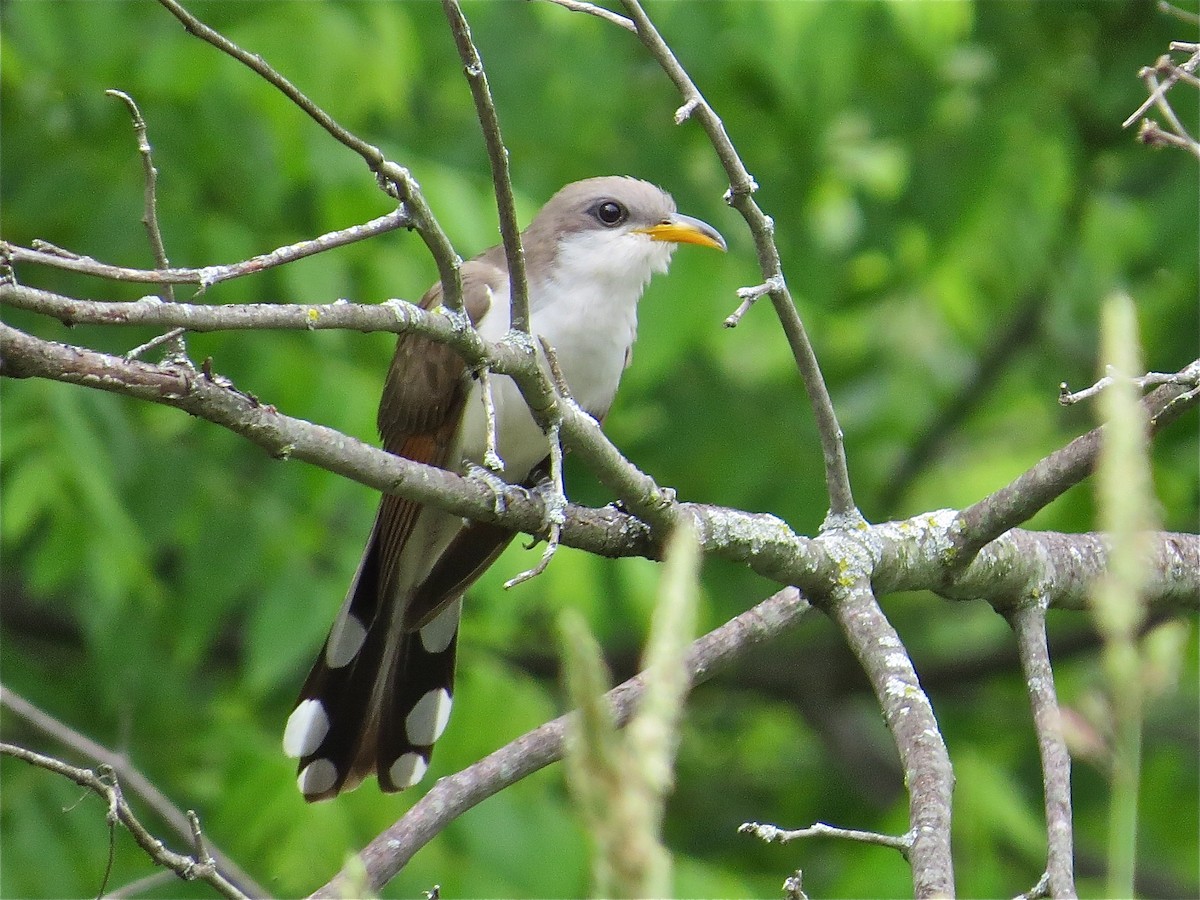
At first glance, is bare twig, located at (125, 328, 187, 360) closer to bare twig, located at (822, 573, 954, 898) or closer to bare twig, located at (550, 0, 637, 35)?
bare twig, located at (550, 0, 637, 35)

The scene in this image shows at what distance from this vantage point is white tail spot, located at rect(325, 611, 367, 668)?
391 cm

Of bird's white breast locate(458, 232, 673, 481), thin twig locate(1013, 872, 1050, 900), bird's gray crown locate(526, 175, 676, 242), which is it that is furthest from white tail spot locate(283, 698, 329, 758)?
thin twig locate(1013, 872, 1050, 900)

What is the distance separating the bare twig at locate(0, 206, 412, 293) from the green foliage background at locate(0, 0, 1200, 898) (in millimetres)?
2145

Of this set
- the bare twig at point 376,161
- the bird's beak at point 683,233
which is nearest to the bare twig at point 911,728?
the bare twig at point 376,161

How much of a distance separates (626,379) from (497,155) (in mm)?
3150

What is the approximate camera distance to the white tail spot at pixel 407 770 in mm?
3887

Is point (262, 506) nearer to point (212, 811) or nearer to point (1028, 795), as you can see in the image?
point (212, 811)

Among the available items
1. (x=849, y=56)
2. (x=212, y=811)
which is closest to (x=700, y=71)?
(x=849, y=56)

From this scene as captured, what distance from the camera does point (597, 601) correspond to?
4.66 meters

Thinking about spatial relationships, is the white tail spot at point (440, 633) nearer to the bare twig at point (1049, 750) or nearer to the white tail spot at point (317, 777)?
the white tail spot at point (317, 777)

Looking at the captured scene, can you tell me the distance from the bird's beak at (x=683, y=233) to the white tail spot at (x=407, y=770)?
62.2 inches

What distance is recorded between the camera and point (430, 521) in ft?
13.0

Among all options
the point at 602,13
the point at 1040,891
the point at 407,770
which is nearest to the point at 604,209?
the point at 407,770

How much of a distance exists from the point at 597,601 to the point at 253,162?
1.75 metres
